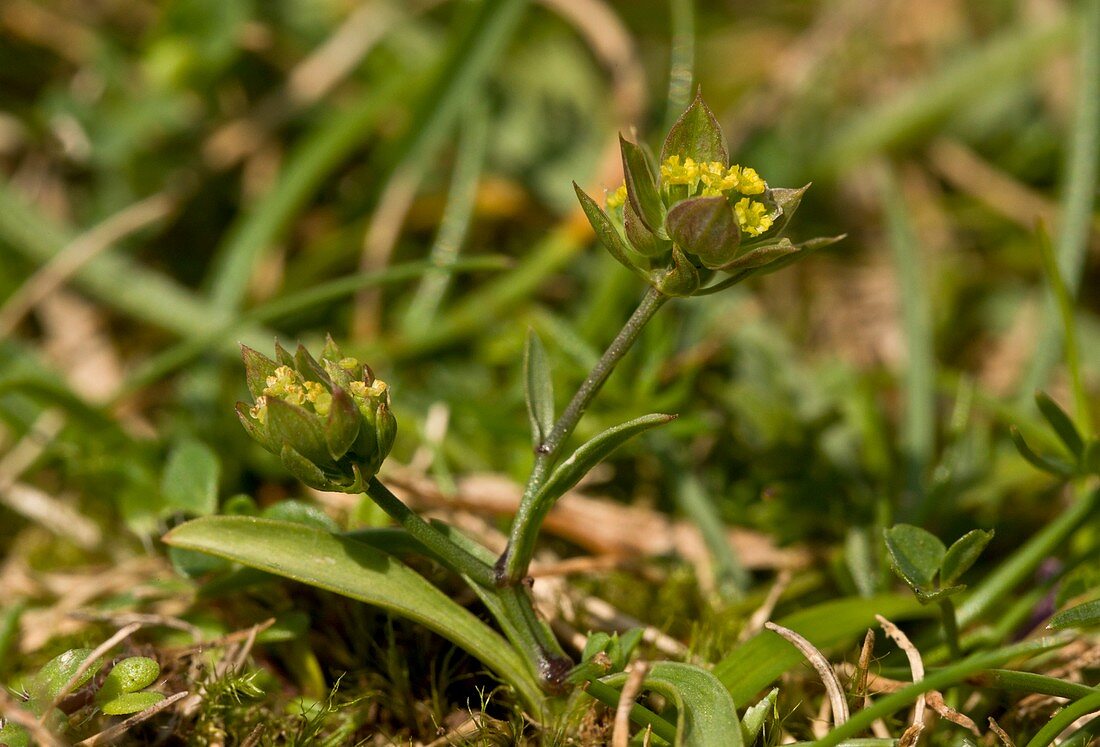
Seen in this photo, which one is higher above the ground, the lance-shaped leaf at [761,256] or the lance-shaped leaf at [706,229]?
the lance-shaped leaf at [706,229]

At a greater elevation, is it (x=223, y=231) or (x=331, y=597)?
(x=223, y=231)

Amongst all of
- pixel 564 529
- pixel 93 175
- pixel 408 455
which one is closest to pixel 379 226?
pixel 408 455

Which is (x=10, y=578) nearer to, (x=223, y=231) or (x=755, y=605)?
(x=223, y=231)

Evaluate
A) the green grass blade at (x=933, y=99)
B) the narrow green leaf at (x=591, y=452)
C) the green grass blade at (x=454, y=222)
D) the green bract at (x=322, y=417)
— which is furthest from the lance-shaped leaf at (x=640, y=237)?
the green grass blade at (x=933, y=99)

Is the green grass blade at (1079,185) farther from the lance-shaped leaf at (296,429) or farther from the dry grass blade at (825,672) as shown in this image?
the lance-shaped leaf at (296,429)

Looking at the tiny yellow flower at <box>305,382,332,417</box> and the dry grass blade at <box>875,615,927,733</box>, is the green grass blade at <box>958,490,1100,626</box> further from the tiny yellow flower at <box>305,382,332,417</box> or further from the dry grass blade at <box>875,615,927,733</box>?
the tiny yellow flower at <box>305,382,332,417</box>

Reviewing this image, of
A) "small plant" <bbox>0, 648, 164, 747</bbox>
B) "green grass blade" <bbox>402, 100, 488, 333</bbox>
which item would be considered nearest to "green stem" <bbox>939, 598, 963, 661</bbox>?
"small plant" <bbox>0, 648, 164, 747</bbox>

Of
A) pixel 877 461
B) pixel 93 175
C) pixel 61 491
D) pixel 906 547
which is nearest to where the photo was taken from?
pixel 906 547
